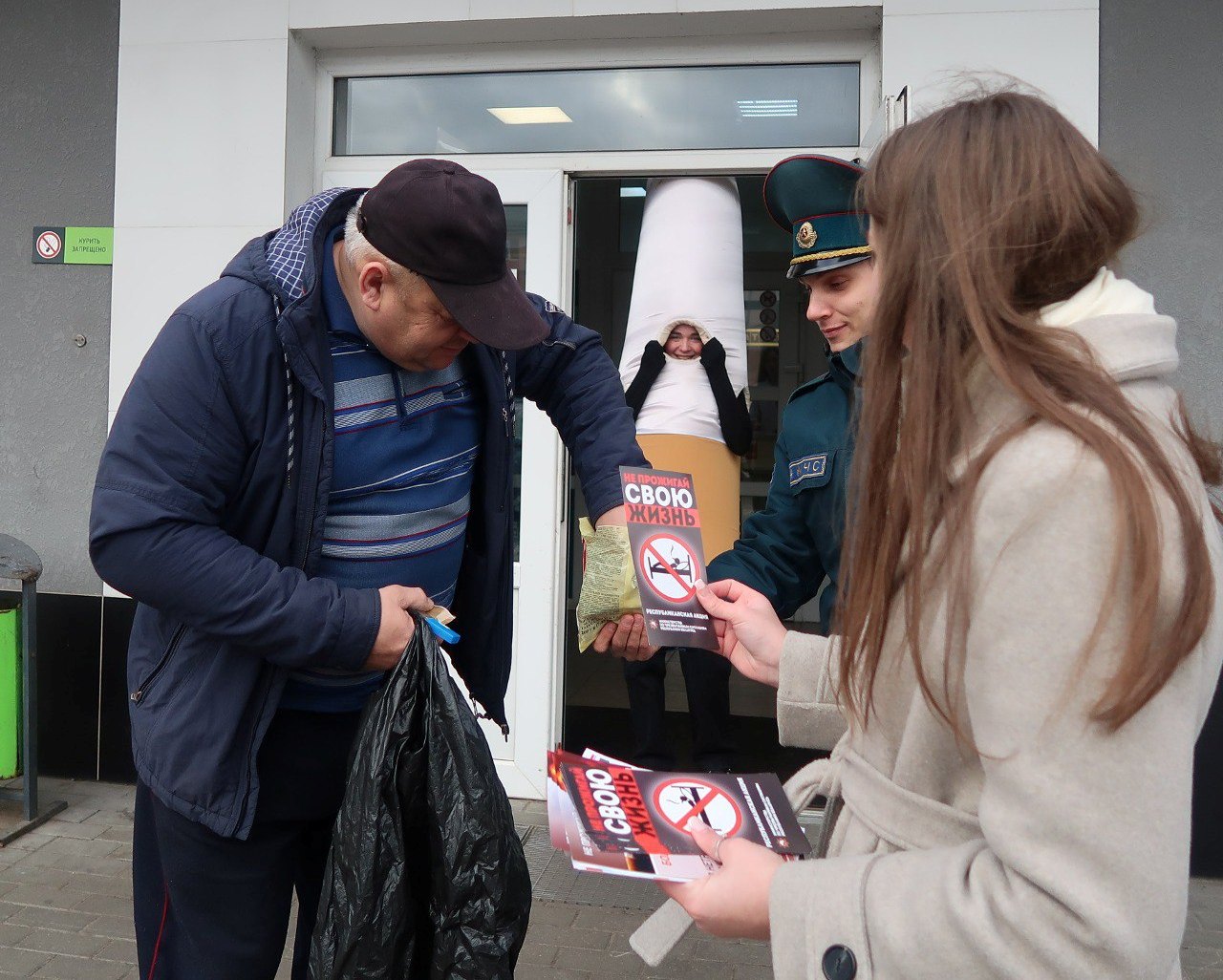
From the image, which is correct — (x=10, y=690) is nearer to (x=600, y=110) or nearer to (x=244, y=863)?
(x=244, y=863)

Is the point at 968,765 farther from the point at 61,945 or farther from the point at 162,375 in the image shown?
the point at 61,945

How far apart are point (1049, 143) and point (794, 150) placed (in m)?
3.40

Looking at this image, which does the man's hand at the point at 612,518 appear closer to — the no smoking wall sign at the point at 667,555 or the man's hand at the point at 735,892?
the no smoking wall sign at the point at 667,555

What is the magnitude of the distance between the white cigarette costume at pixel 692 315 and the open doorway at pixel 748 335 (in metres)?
1.61

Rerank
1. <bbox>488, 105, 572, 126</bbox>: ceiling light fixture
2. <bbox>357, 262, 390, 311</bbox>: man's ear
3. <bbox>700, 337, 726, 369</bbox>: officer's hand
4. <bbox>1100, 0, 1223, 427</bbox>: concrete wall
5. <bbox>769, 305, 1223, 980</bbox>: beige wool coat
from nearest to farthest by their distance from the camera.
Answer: <bbox>769, 305, 1223, 980</bbox>: beige wool coat < <bbox>357, 262, 390, 311</bbox>: man's ear < <bbox>1100, 0, 1223, 427</bbox>: concrete wall < <bbox>488, 105, 572, 126</bbox>: ceiling light fixture < <bbox>700, 337, 726, 369</bbox>: officer's hand

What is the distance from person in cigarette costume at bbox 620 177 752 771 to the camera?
452 centimetres

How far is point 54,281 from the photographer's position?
14.9 feet

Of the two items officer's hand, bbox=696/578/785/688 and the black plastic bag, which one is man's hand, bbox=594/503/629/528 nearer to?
officer's hand, bbox=696/578/785/688

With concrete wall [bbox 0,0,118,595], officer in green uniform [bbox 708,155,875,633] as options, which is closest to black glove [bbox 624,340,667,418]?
officer in green uniform [bbox 708,155,875,633]

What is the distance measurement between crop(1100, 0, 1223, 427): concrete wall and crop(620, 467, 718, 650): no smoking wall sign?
2643mm

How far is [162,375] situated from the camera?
174cm

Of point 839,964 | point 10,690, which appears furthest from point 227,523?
point 10,690

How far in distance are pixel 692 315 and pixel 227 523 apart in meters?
3.03

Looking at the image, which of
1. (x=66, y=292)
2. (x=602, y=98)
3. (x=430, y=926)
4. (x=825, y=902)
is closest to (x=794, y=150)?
(x=602, y=98)
